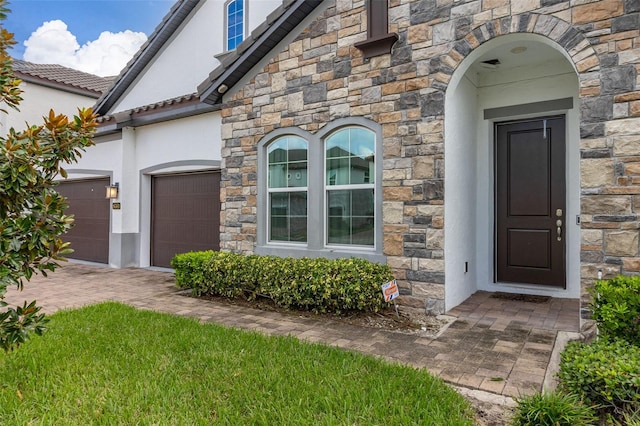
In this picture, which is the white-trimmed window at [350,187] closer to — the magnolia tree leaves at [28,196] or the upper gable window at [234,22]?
the magnolia tree leaves at [28,196]

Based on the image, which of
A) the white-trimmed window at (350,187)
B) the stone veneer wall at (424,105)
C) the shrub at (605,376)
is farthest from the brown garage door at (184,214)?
the shrub at (605,376)

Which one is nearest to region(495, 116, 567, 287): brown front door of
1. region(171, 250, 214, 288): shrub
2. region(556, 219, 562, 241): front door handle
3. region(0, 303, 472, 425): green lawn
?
region(556, 219, 562, 241): front door handle

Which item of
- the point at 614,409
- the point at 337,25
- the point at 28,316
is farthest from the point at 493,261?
the point at 28,316

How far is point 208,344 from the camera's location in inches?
164

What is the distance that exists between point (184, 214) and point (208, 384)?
680cm


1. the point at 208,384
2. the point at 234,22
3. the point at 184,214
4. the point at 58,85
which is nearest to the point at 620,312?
the point at 208,384

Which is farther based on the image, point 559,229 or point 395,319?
point 559,229

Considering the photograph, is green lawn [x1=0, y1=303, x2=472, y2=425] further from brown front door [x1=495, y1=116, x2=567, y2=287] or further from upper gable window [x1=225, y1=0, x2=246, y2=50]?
upper gable window [x1=225, y1=0, x2=246, y2=50]

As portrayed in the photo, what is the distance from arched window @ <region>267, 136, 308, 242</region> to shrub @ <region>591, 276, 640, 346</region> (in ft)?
14.1

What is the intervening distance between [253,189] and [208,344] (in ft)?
11.8

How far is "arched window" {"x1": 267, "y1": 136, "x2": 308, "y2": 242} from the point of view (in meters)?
6.80

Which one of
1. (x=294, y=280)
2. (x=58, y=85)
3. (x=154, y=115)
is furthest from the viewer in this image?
(x=58, y=85)

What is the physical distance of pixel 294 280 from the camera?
18.8 feet

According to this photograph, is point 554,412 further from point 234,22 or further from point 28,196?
point 234,22
